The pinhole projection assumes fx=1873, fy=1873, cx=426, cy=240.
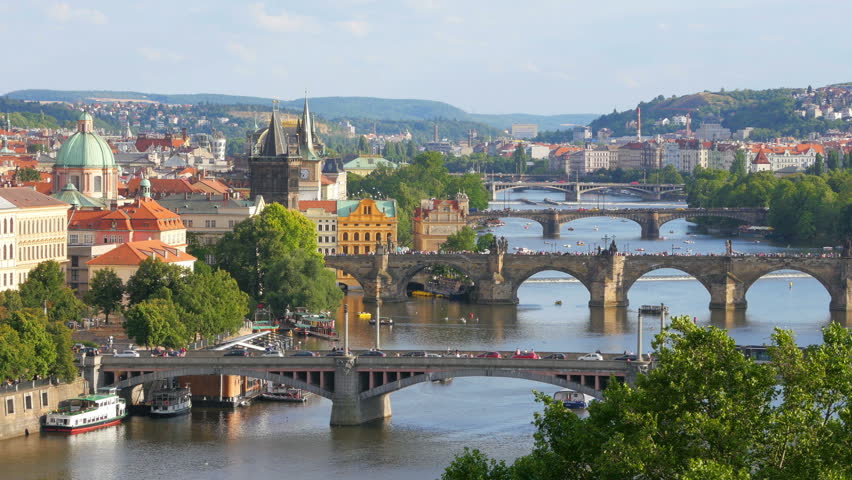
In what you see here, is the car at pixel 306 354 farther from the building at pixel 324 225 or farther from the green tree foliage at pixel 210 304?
the building at pixel 324 225

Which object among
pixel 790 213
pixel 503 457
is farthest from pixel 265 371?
pixel 790 213

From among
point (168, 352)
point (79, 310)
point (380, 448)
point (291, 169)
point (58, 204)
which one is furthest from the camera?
point (291, 169)

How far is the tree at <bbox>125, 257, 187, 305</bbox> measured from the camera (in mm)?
66125

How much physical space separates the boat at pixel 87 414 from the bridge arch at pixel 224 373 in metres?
0.69

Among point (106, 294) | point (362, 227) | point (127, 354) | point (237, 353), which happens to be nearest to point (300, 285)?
point (106, 294)

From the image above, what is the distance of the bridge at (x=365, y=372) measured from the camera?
51812mm

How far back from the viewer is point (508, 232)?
431ft

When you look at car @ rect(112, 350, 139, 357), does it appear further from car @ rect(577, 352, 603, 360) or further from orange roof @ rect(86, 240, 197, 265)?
car @ rect(577, 352, 603, 360)

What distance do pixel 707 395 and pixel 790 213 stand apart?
306 ft

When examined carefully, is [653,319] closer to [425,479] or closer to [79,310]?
[79,310]

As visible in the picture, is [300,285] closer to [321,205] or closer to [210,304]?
[210,304]

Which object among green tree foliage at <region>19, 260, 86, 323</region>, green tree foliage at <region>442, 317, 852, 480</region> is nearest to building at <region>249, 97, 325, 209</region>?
green tree foliage at <region>19, 260, 86, 323</region>

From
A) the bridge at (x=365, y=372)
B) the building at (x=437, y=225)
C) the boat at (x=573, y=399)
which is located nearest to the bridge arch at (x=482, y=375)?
the bridge at (x=365, y=372)

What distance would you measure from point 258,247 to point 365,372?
27.5 metres
